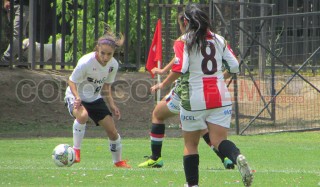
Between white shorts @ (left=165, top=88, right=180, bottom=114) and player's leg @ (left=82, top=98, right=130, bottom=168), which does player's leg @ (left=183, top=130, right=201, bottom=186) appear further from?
player's leg @ (left=82, top=98, right=130, bottom=168)

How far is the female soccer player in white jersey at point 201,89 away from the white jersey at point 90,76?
145 inches

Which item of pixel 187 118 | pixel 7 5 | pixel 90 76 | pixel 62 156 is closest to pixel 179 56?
pixel 187 118

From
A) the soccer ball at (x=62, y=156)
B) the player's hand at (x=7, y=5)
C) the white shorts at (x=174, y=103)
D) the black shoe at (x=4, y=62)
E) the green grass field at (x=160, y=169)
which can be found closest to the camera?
the green grass field at (x=160, y=169)

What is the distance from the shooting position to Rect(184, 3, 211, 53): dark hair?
29.8ft

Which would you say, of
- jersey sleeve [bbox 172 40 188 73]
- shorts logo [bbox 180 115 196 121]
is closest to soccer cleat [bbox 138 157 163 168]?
jersey sleeve [bbox 172 40 188 73]

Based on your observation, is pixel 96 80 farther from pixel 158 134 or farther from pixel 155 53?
pixel 155 53

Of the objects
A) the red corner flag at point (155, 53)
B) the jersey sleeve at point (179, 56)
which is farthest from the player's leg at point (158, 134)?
the red corner flag at point (155, 53)

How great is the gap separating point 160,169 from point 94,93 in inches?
66.9

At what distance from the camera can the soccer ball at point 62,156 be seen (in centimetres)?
1190

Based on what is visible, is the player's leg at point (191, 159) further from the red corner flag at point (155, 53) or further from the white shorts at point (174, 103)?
the red corner flag at point (155, 53)

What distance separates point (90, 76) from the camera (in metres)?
12.9

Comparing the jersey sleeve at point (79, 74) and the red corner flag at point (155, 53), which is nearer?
the jersey sleeve at point (79, 74)

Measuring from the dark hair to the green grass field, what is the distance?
6.06 ft

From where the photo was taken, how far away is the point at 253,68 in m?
20.2
